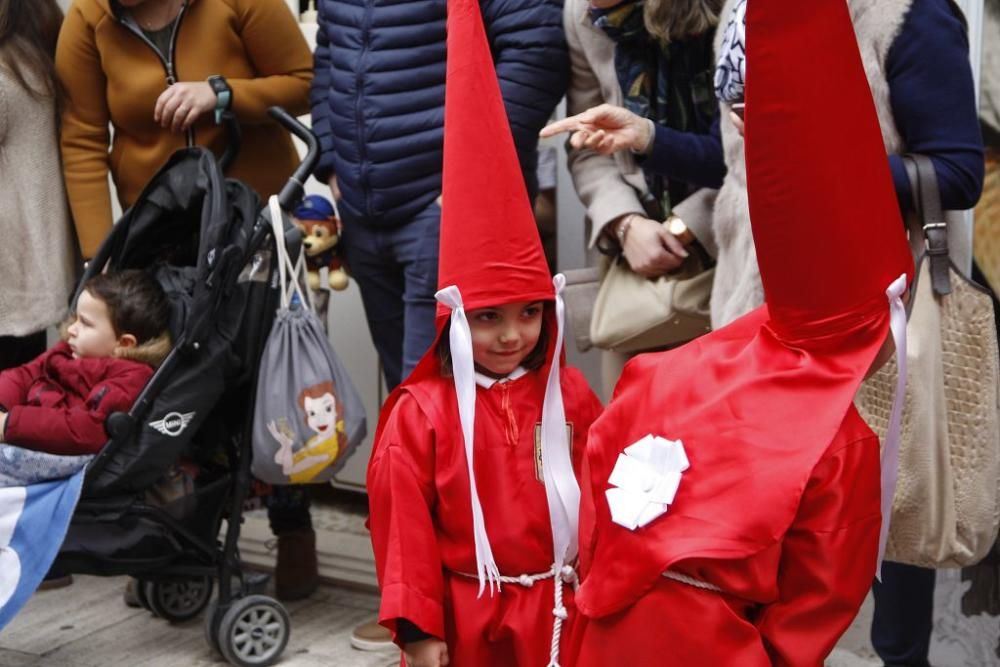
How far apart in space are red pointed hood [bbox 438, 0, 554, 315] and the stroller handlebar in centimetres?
106

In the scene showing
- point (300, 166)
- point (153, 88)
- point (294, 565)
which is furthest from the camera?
point (294, 565)

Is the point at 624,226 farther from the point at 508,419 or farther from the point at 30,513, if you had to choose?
the point at 30,513

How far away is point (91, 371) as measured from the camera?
128 inches

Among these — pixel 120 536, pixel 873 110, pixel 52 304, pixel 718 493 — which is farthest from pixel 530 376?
pixel 52 304

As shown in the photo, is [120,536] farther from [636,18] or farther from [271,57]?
[636,18]

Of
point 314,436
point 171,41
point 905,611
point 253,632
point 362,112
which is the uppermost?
point 171,41

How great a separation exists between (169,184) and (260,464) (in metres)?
0.82

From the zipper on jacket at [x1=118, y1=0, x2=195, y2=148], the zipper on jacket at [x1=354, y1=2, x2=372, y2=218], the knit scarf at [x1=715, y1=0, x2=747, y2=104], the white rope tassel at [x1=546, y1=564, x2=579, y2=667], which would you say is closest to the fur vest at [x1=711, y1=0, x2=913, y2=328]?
the knit scarf at [x1=715, y1=0, x2=747, y2=104]

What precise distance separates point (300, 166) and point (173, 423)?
0.77 m

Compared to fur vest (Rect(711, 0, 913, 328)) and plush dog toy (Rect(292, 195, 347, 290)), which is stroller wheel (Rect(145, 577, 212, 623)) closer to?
plush dog toy (Rect(292, 195, 347, 290))

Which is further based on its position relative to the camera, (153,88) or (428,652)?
(153,88)

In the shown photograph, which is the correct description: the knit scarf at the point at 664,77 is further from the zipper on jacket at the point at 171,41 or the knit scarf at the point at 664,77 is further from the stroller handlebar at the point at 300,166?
the zipper on jacket at the point at 171,41

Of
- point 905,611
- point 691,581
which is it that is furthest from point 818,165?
point 905,611

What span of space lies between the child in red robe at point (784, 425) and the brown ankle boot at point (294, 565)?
2.24 meters
